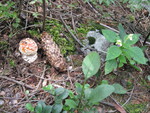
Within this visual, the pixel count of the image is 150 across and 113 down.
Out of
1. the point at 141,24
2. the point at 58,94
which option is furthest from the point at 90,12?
the point at 58,94

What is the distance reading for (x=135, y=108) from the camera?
212 centimetres

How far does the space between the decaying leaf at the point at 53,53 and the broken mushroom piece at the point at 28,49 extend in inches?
6.8

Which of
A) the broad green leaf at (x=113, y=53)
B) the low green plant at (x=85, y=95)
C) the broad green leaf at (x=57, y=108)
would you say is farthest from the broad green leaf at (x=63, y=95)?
the broad green leaf at (x=113, y=53)

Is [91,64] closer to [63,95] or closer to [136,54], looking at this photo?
Result: [63,95]

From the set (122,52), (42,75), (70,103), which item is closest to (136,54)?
→ (122,52)

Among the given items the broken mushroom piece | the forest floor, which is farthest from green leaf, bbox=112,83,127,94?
the broken mushroom piece

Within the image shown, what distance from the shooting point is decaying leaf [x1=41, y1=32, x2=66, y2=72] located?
7.71 feet

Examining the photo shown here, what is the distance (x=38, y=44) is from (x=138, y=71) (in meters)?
1.74

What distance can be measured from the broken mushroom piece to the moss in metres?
1.58

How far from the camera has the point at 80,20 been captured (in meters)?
3.37

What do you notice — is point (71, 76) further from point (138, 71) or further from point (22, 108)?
point (138, 71)

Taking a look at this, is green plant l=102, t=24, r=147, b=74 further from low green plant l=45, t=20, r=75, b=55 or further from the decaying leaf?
low green plant l=45, t=20, r=75, b=55

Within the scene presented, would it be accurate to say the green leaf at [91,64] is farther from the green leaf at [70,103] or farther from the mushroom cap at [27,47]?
the mushroom cap at [27,47]

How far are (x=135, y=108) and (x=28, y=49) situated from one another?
1757 millimetres
